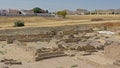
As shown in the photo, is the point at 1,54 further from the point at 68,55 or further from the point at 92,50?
the point at 92,50

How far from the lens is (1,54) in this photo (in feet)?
77.8

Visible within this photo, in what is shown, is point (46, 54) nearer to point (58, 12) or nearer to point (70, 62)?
point (70, 62)

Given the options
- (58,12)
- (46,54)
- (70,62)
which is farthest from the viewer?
(58,12)

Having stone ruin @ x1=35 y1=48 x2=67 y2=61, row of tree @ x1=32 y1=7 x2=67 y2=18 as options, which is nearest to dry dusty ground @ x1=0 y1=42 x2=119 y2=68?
stone ruin @ x1=35 y1=48 x2=67 y2=61

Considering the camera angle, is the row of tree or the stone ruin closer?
the stone ruin

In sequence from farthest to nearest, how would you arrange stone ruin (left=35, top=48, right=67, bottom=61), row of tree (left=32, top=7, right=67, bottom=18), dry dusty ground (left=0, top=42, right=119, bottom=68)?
1. row of tree (left=32, top=7, right=67, bottom=18)
2. stone ruin (left=35, top=48, right=67, bottom=61)
3. dry dusty ground (left=0, top=42, right=119, bottom=68)

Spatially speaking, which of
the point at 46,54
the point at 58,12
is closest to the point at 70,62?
the point at 46,54

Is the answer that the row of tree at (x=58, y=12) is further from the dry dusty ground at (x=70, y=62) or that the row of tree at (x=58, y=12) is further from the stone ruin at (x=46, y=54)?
the dry dusty ground at (x=70, y=62)

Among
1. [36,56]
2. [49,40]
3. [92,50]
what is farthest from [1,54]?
[49,40]

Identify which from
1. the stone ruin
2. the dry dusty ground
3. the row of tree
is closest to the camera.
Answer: the dry dusty ground

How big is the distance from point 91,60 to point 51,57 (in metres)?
3.63

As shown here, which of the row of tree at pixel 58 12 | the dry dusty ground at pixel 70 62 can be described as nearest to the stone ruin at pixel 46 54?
the dry dusty ground at pixel 70 62

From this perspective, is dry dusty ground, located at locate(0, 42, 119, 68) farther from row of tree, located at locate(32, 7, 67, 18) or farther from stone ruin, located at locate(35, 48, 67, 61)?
row of tree, located at locate(32, 7, 67, 18)

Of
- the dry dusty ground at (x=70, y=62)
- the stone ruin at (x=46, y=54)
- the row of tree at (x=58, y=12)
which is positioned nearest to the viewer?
the dry dusty ground at (x=70, y=62)
